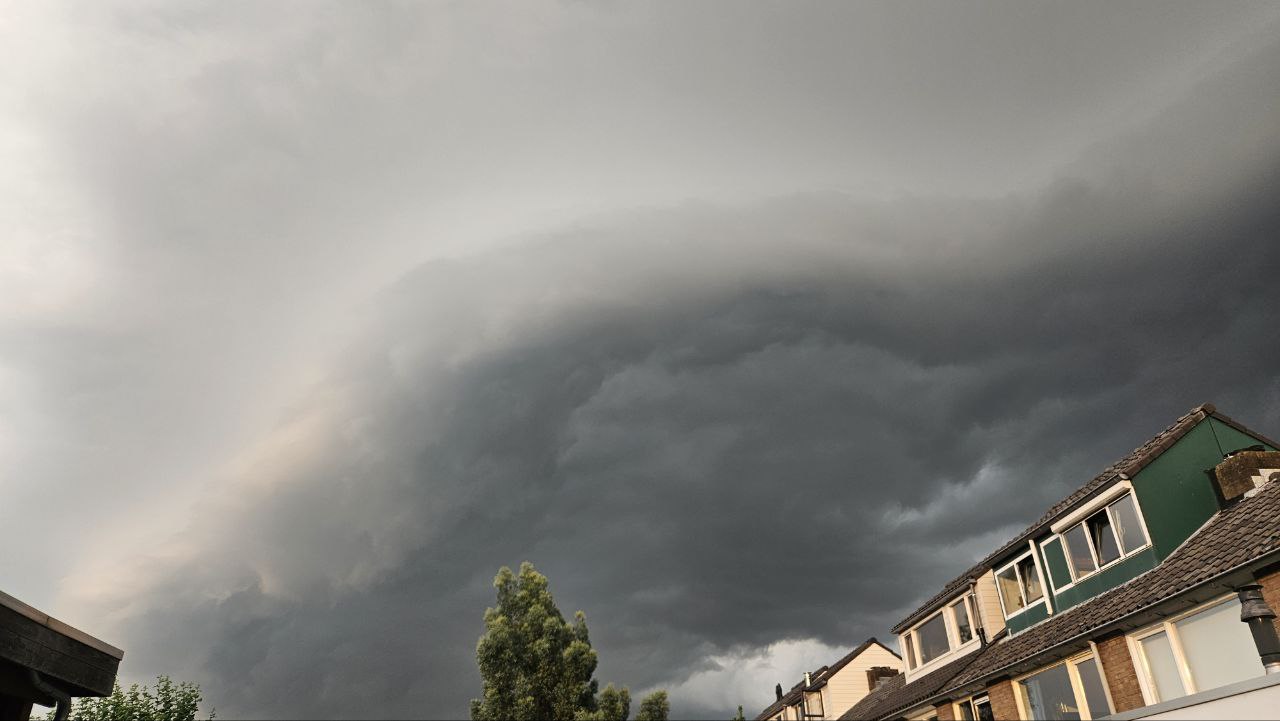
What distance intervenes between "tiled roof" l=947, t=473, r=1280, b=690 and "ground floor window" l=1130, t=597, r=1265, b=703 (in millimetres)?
748

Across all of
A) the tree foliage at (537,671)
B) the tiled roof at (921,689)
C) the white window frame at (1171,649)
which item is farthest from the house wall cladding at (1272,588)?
the tree foliage at (537,671)

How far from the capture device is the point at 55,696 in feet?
41.3

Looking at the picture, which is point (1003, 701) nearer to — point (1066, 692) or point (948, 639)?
point (1066, 692)

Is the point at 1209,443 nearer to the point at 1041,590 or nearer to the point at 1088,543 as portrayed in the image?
the point at 1088,543

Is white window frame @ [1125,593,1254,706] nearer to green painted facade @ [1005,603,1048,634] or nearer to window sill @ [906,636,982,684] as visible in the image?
green painted facade @ [1005,603,1048,634]

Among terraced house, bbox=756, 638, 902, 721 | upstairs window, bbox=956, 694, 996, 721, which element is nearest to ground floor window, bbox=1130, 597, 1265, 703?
upstairs window, bbox=956, 694, 996, 721

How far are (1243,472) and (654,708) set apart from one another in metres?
30.8

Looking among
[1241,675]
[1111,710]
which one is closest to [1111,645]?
[1111,710]

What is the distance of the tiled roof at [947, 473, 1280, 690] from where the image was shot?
17.5 meters

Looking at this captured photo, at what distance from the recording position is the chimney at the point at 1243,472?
22000 mm

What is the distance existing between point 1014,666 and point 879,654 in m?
34.0

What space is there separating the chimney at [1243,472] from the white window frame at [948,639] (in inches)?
466

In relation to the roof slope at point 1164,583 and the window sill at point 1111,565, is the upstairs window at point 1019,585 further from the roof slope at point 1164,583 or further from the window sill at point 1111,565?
the window sill at point 1111,565

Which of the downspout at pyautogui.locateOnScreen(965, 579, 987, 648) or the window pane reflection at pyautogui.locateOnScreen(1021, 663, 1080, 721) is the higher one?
the downspout at pyautogui.locateOnScreen(965, 579, 987, 648)
